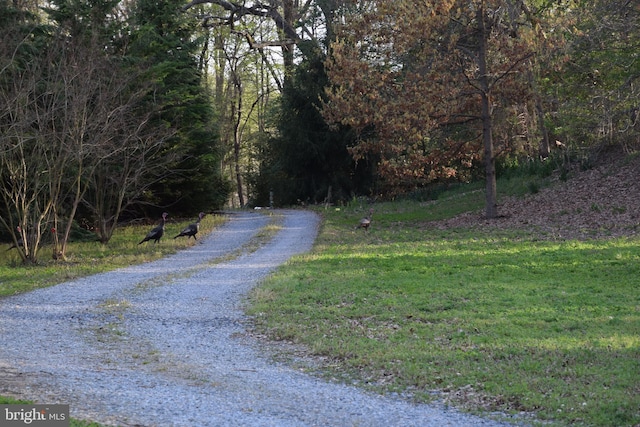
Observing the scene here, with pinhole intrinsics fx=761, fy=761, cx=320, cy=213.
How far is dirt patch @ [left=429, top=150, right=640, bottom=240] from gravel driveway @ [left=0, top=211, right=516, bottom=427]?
11432mm

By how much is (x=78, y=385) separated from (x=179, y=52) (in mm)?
30395

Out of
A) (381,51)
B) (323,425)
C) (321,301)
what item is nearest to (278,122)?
(381,51)

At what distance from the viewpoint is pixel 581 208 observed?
26312 millimetres

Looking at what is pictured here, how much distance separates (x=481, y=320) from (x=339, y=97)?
1883 cm

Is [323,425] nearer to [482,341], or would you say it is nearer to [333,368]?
[333,368]

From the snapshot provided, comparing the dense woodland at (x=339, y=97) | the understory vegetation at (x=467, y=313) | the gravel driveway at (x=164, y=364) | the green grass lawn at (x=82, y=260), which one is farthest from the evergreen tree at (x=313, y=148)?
the gravel driveway at (x=164, y=364)

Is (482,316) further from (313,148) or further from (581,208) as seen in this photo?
(313,148)

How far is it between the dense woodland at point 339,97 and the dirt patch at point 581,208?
1136 mm

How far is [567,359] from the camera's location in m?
8.74

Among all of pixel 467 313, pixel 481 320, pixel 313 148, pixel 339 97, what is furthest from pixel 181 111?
pixel 481 320

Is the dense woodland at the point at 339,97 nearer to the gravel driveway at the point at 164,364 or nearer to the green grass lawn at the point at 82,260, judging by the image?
the green grass lawn at the point at 82,260

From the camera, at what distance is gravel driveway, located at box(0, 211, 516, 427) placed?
711cm

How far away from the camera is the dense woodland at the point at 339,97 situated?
20453 mm

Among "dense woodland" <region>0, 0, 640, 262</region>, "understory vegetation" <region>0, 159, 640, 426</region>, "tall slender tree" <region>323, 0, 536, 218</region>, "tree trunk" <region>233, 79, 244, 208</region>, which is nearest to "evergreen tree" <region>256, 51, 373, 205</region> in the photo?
"dense woodland" <region>0, 0, 640, 262</region>
